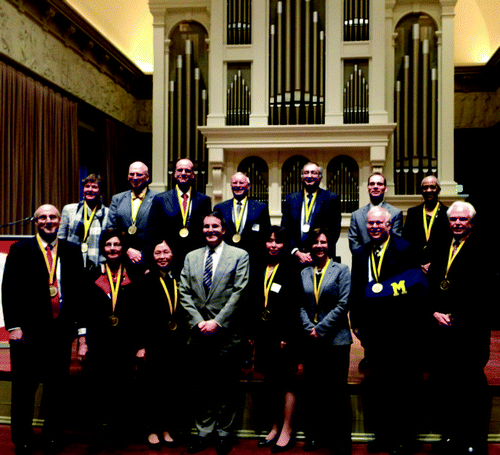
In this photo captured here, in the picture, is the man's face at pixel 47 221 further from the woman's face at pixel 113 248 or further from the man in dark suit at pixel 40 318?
the woman's face at pixel 113 248

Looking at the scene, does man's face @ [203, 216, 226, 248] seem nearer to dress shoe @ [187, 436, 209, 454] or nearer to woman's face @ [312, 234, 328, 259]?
woman's face @ [312, 234, 328, 259]

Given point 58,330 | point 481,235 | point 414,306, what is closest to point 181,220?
point 58,330

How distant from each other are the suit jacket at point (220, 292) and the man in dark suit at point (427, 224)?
4.54 feet

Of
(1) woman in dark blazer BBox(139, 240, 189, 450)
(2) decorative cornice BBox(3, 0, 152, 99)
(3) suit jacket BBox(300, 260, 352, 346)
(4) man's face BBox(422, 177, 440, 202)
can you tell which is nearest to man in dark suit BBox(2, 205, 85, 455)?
(1) woman in dark blazer BBox(139, 240, 189, 450)

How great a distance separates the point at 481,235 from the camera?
3305mm

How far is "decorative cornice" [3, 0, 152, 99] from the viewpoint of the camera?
6793mm

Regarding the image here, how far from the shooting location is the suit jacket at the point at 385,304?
325 centimetres

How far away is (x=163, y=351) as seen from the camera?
11.6ft

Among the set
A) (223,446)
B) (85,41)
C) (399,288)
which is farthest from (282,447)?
(85,41)

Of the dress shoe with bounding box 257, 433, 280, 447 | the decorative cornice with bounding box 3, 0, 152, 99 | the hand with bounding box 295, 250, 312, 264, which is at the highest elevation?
the decorative cornice with bounding box 3, 0, 152, 99

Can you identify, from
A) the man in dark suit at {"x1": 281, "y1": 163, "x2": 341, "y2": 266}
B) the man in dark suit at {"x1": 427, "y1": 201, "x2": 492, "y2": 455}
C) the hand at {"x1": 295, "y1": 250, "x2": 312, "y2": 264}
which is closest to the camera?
the man in dark suit at {"x1": 427, "y1": 201, "x2": 492, "y2": 455}

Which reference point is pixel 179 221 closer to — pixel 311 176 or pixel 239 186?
pixel 239 186

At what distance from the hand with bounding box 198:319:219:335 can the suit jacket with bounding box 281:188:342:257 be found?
96 cm

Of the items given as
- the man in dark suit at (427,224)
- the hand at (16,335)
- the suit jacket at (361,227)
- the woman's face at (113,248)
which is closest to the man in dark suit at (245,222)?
the suit jacket at (361,227)
